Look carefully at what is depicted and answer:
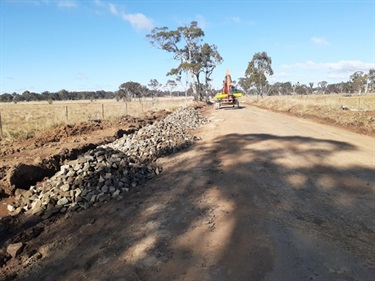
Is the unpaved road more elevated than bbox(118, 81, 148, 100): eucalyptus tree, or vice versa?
bbox(118, 81, 148, 100): eucalyptus tree

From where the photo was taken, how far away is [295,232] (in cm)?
497

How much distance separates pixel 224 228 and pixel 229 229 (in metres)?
0.09

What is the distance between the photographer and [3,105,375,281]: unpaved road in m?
4.21

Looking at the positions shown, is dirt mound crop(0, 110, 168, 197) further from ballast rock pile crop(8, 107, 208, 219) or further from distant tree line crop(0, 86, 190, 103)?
distant tree line crop(0, 86, 190, 103)

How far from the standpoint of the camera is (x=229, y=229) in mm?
5152

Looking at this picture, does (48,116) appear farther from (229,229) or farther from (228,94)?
(229,229)

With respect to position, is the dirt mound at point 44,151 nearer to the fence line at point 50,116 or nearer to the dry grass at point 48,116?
the dry grass at point 48,116

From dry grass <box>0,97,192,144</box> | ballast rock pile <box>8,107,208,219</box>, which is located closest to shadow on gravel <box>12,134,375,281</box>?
ballast rock pile <box>8,107,208,219</box>

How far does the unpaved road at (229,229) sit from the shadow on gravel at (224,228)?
0.02m

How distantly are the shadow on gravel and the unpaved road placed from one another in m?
Result: 0.02

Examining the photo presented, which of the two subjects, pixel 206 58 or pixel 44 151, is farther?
pixel 206 58

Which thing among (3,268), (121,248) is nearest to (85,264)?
(121,248)

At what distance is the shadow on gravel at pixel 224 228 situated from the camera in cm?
425

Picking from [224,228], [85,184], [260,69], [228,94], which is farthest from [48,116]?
[260,69]
